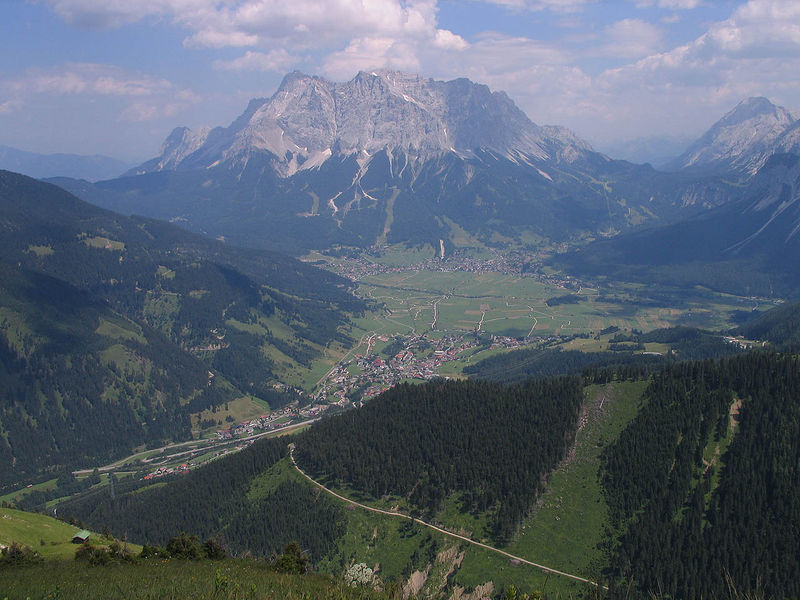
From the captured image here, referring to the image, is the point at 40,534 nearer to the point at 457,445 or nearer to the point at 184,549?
the point at 184,549

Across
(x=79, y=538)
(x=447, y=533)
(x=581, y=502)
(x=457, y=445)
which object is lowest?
(x=447, y=533)

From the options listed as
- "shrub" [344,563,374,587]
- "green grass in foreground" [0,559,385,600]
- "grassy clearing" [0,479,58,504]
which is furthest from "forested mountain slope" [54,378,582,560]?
"green grass in foreground" [0,559,385,600]

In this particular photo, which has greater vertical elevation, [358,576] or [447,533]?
[358,576]

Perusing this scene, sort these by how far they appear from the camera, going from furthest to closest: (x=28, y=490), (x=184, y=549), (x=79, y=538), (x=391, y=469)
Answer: (x=28, y=490)
(x=391, y=469)
(x=79, y=538)
(x=184, y=549)

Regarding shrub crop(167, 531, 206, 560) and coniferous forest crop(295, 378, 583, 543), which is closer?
shrub crop(167, 531, 206, 560)

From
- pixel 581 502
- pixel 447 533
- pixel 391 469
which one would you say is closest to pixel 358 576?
pixel 447 533

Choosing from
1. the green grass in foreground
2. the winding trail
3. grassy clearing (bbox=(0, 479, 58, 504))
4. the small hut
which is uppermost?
the green grass in foreground

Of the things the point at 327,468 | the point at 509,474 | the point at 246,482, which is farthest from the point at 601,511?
the point at 246,482

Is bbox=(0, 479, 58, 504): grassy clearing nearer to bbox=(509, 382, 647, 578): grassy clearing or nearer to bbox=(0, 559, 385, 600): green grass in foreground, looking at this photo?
bbox=(0, 559, 385, 600): green grass in foreground

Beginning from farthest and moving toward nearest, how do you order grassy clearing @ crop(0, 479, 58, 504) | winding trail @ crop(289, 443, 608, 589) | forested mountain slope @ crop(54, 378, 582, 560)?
grassy clearing @ crop(0, 479, 58, 504), forested mountain slope @ crop(54, 378, 582, 560), winding trail @ crop(289, 443, 608, 589)

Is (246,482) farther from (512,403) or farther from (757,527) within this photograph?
(757,527)
